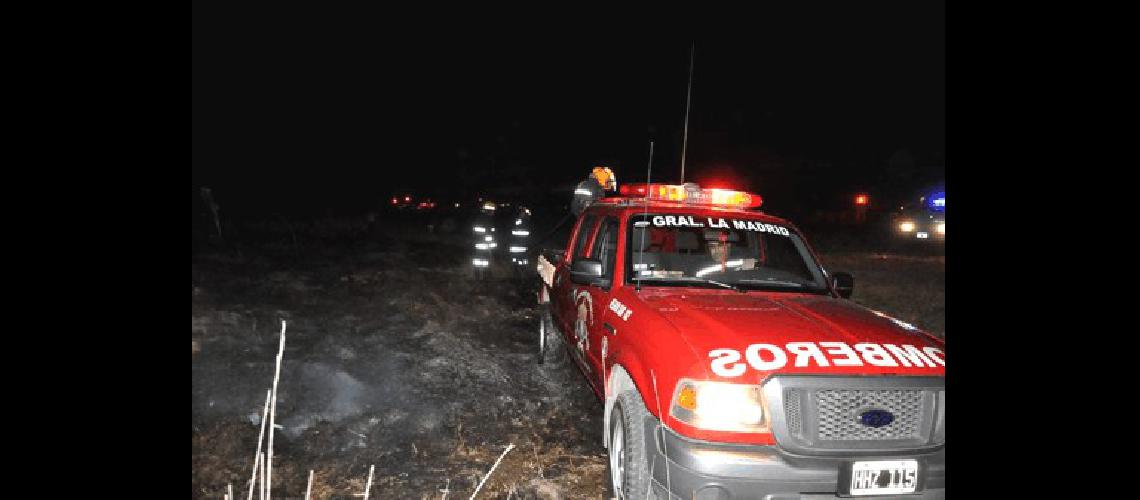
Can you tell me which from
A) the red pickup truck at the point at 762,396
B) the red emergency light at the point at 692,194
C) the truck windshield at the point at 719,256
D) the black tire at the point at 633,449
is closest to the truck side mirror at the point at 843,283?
the truck windshield at the point at 719,256

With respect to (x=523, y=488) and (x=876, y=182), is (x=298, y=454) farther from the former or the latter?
(x=876, y=182)

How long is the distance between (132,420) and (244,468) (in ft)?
9.83

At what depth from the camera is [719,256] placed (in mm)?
4562

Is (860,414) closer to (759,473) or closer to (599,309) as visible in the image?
(759,473)

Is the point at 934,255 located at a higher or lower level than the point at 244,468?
higher

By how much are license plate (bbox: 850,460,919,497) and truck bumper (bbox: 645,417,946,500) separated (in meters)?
0.02

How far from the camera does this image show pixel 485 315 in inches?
344

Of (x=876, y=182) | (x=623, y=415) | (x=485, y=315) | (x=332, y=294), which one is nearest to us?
(x=623, y=415)

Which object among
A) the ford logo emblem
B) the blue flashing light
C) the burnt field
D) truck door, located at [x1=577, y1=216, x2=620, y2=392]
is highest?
the blue flashing light

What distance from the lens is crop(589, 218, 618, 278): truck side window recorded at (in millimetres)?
4457

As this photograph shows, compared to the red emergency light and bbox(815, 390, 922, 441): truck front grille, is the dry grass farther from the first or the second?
bbox(815, 390, 922, 441): truck front grille

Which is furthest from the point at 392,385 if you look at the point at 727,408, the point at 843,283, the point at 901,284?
the point at 901,284

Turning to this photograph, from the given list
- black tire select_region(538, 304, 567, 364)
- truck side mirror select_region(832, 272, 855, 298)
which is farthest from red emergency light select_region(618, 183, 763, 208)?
black tire select_region(538, 304, 567, 364)

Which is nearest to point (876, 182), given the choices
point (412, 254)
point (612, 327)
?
point (412, 254)
